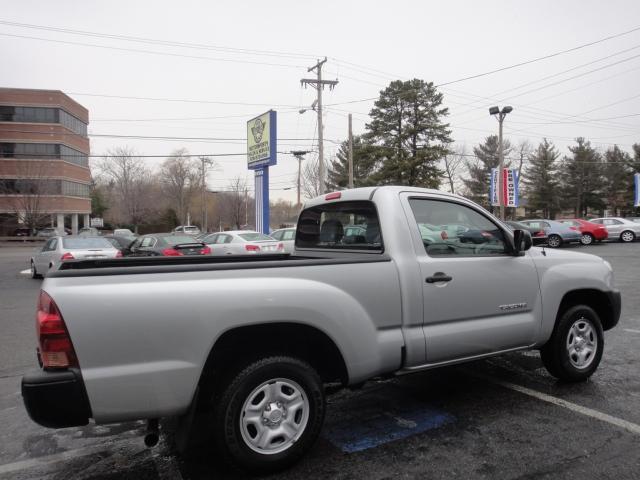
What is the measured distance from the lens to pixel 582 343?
446cm

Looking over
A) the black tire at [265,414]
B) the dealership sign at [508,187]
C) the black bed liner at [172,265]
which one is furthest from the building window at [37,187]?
the black tire at [265,414]

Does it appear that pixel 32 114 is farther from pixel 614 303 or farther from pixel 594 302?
pixel 614 303

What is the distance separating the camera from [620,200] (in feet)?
189

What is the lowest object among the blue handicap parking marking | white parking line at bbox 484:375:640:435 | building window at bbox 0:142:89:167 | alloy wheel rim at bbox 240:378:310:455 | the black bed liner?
the blue handicap parking marking

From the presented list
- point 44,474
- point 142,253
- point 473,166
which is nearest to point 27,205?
point 142,253

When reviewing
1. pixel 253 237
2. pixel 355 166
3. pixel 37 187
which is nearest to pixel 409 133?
pixel 355 166

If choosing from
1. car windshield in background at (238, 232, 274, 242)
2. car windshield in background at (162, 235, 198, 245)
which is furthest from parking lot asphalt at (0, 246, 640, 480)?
car windshield in background at (238, 232, 274, 242)

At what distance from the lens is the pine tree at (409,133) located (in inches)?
1601

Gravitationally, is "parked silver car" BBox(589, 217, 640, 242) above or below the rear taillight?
above

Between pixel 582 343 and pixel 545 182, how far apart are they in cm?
6048

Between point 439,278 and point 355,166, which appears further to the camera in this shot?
point 355,166

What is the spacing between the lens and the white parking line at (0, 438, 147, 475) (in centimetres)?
311

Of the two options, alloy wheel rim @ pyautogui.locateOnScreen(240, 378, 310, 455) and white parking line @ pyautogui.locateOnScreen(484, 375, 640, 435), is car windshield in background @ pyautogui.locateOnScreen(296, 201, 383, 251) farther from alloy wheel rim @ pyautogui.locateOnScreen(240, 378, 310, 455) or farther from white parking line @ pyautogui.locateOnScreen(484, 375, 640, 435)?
white parking line @ pyautogui.locateOnScreen(484, 375, 640, 435)

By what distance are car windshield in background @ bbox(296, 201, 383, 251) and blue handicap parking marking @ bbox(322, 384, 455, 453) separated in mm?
1412
